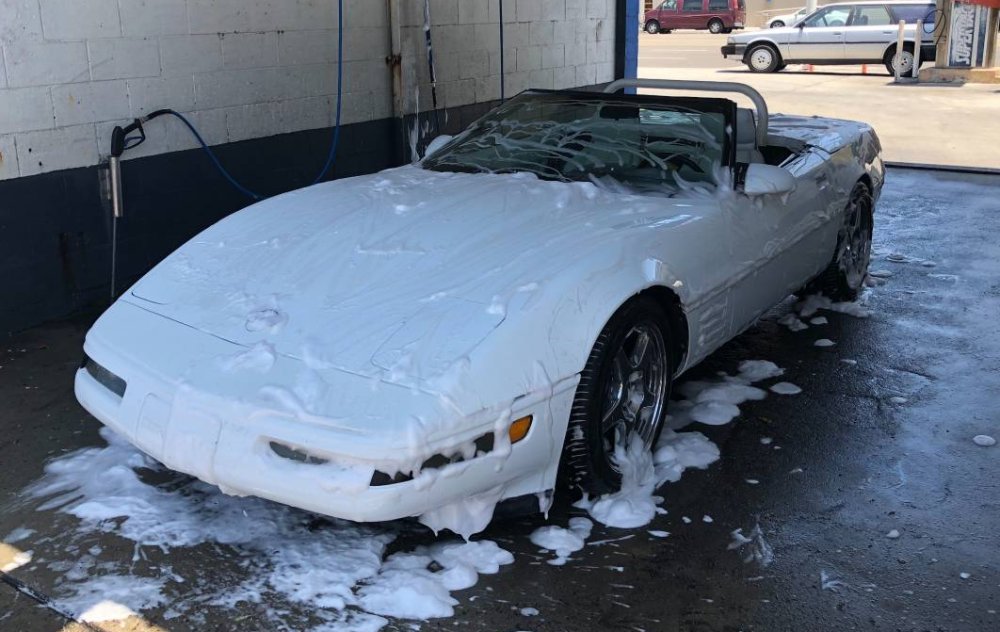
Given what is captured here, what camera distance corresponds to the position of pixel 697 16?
116 feet

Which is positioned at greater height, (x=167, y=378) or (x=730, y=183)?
(x=730, y=183)

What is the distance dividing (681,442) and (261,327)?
1.79 m

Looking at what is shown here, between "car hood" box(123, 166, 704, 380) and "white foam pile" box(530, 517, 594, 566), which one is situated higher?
"car hood" box(123, 166, 704, 380)

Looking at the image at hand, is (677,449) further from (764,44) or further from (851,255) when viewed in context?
(764,44)

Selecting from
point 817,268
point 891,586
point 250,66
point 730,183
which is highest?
point 250,66

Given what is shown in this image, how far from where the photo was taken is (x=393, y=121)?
8156 millimetres

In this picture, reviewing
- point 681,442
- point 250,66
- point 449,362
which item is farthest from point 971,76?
point 449,362

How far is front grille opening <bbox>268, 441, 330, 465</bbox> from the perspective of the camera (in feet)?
9.23

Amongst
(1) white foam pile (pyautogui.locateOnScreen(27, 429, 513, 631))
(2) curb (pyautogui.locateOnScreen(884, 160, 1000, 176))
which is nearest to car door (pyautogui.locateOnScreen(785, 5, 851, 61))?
(2) curb (pyautogui.locateOnScreen(884, 160, 1000, 176))

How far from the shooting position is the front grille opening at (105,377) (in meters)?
3.24

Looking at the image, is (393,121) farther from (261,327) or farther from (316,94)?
(261,327)

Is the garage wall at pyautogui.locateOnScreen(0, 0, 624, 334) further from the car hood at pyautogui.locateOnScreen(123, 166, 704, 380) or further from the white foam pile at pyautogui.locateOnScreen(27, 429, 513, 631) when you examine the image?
the white foam pile at pyautogui.locateOnScreen(27, 429, 513, 631)

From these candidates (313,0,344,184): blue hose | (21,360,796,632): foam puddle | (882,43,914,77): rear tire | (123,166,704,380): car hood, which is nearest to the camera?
(21,360,796,632): foam puddle

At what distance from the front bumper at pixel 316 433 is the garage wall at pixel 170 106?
2694 millimetres
